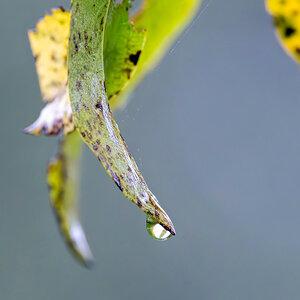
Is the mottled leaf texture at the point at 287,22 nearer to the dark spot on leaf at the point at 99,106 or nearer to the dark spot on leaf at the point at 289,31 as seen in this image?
the dark spot on leaf at the point at 289,31

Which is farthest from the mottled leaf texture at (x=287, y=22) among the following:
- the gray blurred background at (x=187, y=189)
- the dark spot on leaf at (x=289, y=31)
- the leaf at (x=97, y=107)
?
the gray blurred background at (x=187, y=189)

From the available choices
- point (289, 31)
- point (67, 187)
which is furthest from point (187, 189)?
point (289, 31)

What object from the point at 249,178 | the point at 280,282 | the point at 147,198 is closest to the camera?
the point at 147,198

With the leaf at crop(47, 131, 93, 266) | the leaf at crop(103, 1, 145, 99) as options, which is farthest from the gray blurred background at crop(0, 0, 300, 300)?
the leaf at crop(103, 1, 145, 99)

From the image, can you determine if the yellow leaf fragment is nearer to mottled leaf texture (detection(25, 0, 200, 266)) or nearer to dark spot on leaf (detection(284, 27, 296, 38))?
mottled leaf texture (detection(25, 0, 200, 266))

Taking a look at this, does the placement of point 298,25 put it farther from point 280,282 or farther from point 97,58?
point 280,282

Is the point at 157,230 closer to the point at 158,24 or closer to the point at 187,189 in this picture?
the point at 158,24

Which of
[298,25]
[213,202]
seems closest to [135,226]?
[213,202]

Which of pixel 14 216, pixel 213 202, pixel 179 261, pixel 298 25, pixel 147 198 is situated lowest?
pixel 147 198
